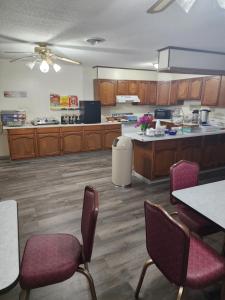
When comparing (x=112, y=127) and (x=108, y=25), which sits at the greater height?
(x=108, y=25)

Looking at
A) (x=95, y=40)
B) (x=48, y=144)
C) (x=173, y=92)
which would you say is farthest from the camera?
(x=173, y=92)

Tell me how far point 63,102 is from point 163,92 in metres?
3.17

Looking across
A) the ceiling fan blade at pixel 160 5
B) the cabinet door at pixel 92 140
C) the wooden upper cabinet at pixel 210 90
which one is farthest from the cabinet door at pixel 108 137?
the ceiling fan blade at pixel 160 5

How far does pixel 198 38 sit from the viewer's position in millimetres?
2887

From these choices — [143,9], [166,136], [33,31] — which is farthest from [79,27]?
[166,136]

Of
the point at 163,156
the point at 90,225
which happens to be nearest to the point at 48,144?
the point at 163,156

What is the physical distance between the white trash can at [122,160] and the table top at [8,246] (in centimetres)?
209

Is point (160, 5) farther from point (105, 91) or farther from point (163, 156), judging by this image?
point (105, 91)

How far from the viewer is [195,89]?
566cm

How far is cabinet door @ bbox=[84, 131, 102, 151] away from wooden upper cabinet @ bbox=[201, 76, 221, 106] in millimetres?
2930

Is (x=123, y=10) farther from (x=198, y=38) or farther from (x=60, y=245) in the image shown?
(x=60, y=245)

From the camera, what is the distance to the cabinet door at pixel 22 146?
4812 mm

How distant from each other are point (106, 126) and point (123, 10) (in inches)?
152

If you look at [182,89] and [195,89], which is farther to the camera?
[182,89]
